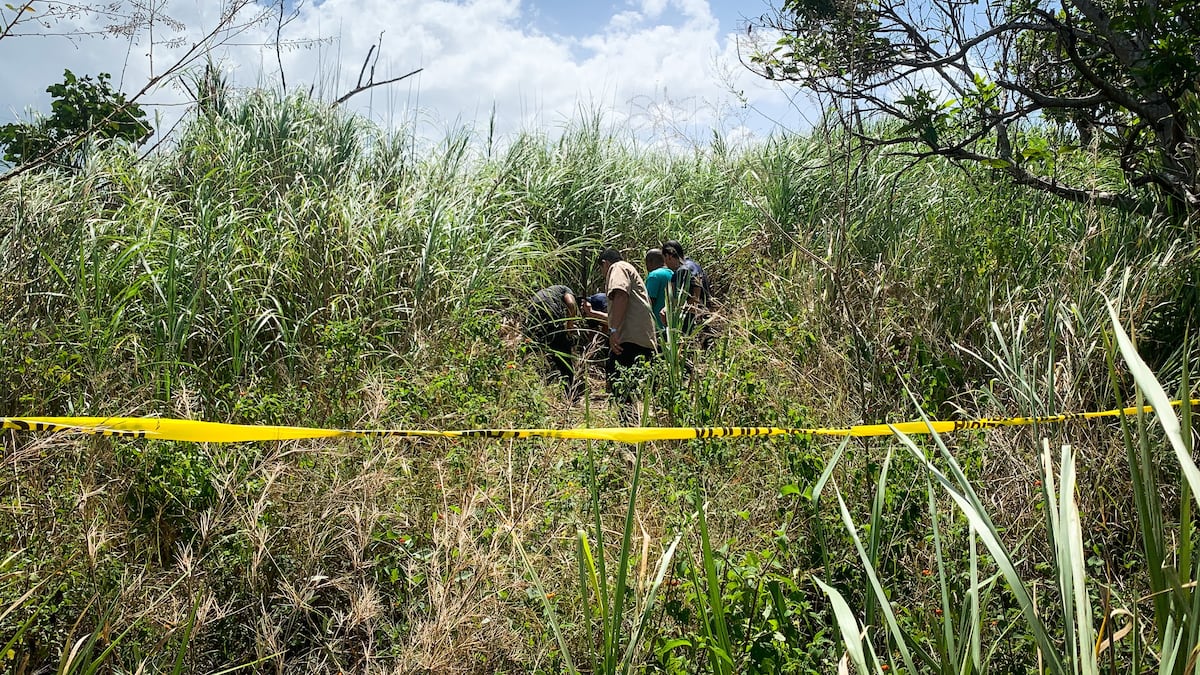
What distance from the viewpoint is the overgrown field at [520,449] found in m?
2.20

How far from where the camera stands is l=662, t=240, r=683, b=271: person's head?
655 cm

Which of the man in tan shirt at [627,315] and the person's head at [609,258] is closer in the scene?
the man in tan shirt at [627,315]

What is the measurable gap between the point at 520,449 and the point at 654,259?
11.4 ft

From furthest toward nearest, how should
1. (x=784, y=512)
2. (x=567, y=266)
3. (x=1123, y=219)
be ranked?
(x=567, y=266)
(x=1123, y=219)
(x=784, y=512)

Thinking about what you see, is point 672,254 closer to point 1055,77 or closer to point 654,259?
point 654,259

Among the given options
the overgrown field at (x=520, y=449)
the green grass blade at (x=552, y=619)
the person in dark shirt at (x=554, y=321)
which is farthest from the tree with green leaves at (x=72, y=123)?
the green grass blade at (x=552, y=619)

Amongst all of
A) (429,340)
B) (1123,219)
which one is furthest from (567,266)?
(1123,219)

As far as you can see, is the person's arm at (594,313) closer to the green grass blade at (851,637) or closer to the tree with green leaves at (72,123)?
the tree with green leaves at (72,123)

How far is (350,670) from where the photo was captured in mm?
2553

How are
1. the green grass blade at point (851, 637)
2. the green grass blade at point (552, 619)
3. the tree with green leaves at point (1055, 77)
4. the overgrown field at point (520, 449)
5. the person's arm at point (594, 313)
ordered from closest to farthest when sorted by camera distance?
the green grass blade at point (851, 637)
the green grass blade at point (552, 619)
the overgrown field at point (520, 449)
the tree with green leaves at point (1055, 77)
the person's arm at point (594, 313)

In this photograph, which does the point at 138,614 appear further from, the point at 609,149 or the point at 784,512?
the point at 609,149

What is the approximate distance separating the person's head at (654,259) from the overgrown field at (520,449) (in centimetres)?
73

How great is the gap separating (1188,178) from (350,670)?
475 cm

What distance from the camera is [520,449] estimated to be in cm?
355
